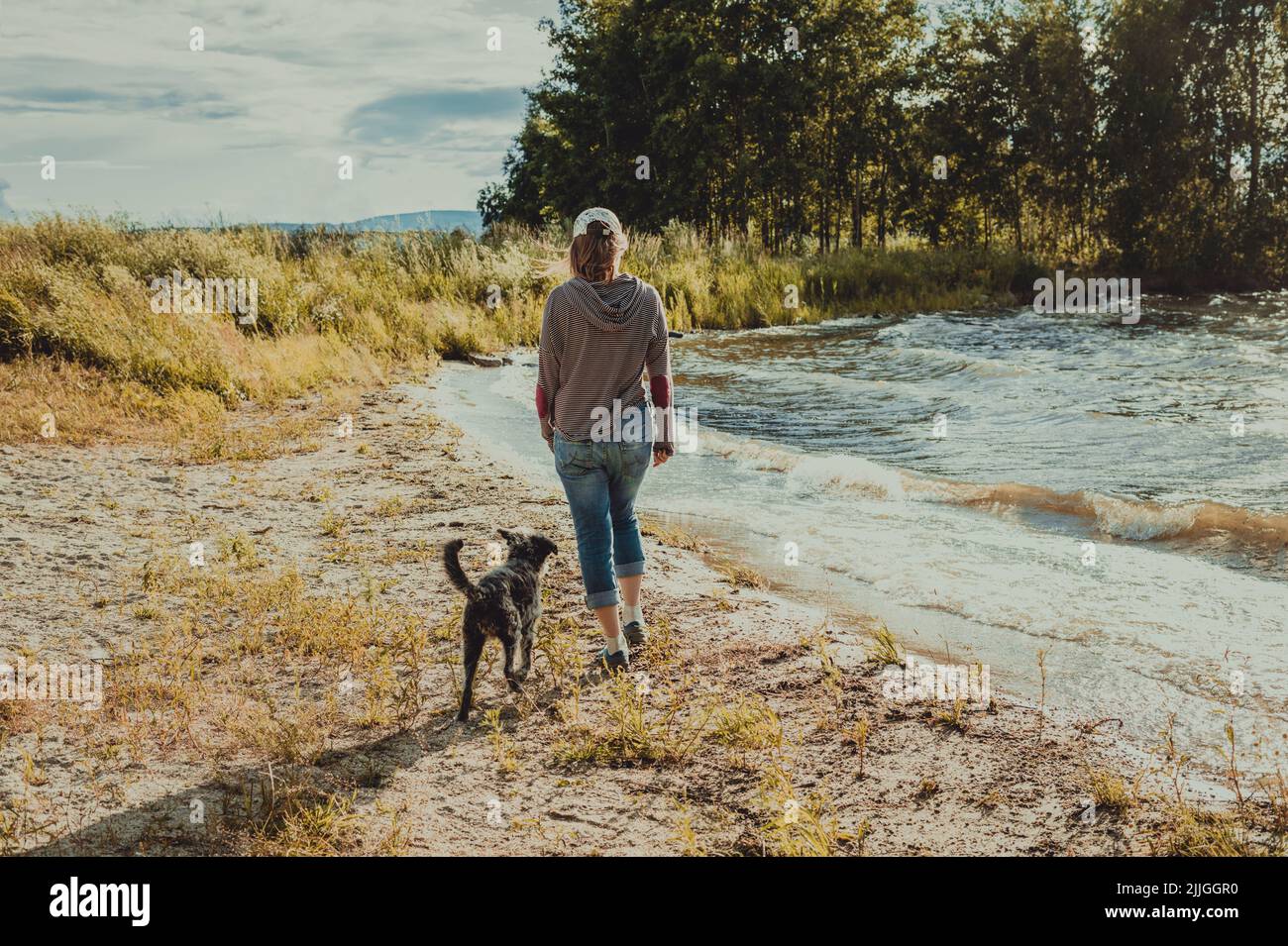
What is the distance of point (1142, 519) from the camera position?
7051 millimetres

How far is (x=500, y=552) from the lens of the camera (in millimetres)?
5824

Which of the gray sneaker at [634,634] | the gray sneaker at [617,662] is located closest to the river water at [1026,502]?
the gray sneaker at [634,634]

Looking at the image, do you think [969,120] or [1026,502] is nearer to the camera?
[1026,502]

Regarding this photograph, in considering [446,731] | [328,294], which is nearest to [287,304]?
[328,294]

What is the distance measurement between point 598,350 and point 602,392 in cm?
19

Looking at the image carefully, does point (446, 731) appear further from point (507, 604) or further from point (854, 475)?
point (854, 475)

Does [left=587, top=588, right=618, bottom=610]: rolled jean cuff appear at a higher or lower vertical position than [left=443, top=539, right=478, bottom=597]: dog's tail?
lower

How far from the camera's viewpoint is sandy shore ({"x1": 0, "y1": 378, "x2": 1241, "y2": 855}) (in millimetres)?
3189

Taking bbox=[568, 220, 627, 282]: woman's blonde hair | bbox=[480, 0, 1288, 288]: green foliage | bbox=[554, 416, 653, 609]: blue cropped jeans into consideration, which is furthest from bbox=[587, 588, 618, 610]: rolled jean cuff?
bbox=[480, 0, 1288, 288]: green foliage

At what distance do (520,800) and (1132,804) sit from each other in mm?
2131

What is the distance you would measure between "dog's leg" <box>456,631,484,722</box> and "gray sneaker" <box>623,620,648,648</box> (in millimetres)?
916

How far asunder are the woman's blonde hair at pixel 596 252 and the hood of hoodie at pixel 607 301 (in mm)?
46

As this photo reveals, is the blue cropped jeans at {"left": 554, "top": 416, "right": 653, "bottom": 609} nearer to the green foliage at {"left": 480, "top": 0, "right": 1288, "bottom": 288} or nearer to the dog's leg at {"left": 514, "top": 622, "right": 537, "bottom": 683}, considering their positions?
the dog's leg at {"left": 514, "top": 622, "right": 537, "bottom": 683}
